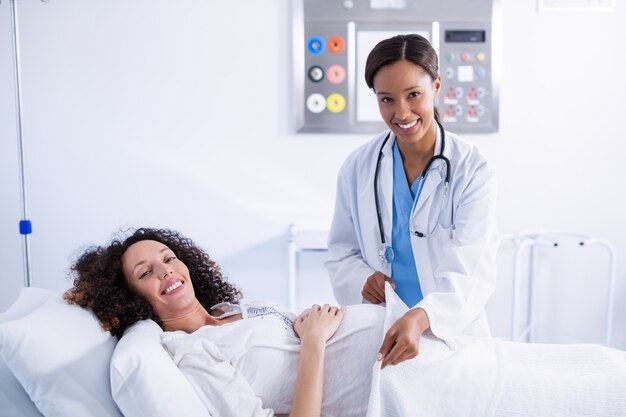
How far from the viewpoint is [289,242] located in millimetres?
2486

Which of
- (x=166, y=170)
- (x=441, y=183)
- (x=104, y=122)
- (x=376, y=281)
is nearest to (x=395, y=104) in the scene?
(x=441, y=183)

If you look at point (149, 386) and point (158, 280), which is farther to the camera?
point (158, 280)

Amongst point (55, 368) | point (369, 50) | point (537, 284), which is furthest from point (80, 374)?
point (537, 284)

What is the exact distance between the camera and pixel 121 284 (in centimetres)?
147

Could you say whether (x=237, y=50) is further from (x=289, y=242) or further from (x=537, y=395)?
(x=537, y=395)

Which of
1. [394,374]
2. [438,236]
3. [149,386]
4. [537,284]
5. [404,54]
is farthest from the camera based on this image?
[537,284]

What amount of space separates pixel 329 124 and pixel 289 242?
525 millimetres

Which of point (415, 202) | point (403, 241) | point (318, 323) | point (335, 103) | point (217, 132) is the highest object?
point (335, 103)

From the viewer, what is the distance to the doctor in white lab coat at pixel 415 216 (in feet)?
4.64

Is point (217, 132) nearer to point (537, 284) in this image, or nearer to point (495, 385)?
point (537, 284)

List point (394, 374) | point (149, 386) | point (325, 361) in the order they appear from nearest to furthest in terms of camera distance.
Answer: point (149, 386) < point (394, 374) < point (325, 361)

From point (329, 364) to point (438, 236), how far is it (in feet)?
1.53

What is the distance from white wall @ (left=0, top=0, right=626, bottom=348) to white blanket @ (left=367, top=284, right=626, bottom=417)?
1.36 metres

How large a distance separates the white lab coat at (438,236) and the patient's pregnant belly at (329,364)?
0.50 ft
